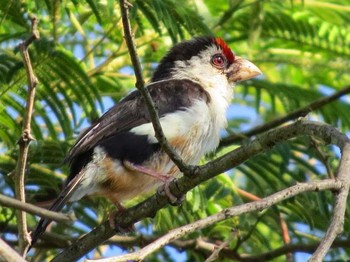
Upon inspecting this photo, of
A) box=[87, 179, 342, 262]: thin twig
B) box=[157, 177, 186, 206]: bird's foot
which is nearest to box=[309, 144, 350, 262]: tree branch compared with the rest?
box=[87, 179, 342, 262]: thin twig

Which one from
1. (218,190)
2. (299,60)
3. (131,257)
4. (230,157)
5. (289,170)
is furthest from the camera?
(299,60)

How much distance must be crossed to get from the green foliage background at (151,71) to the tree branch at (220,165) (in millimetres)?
995

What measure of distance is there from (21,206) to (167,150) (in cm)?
87

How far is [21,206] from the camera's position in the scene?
4.04 m

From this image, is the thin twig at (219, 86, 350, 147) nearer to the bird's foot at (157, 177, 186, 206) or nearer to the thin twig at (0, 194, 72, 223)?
the bird's foot at (157, 177, 186, 206)

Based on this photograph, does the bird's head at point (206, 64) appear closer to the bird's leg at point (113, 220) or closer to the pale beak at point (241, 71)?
the pale beak at point (241, 71)

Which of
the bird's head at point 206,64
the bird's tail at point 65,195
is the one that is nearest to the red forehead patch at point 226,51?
the bird's head at point 206,64

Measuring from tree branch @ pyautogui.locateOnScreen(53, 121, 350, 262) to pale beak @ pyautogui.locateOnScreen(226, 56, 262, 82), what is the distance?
80.8 inches

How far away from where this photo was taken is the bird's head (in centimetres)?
725

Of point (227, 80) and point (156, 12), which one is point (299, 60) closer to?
point (227, 80)

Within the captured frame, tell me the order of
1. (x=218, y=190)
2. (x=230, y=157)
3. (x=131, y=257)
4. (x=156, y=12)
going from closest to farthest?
(x=131, y=257) → (x=230, y=157) → (x=156, y=12) → (x=218, y=190)

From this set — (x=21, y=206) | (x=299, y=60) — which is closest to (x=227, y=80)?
(x=299, y=60)

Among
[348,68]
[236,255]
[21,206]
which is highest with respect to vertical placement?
[21,206]

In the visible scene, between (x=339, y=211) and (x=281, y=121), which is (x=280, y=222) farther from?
(x=339, y=211)
